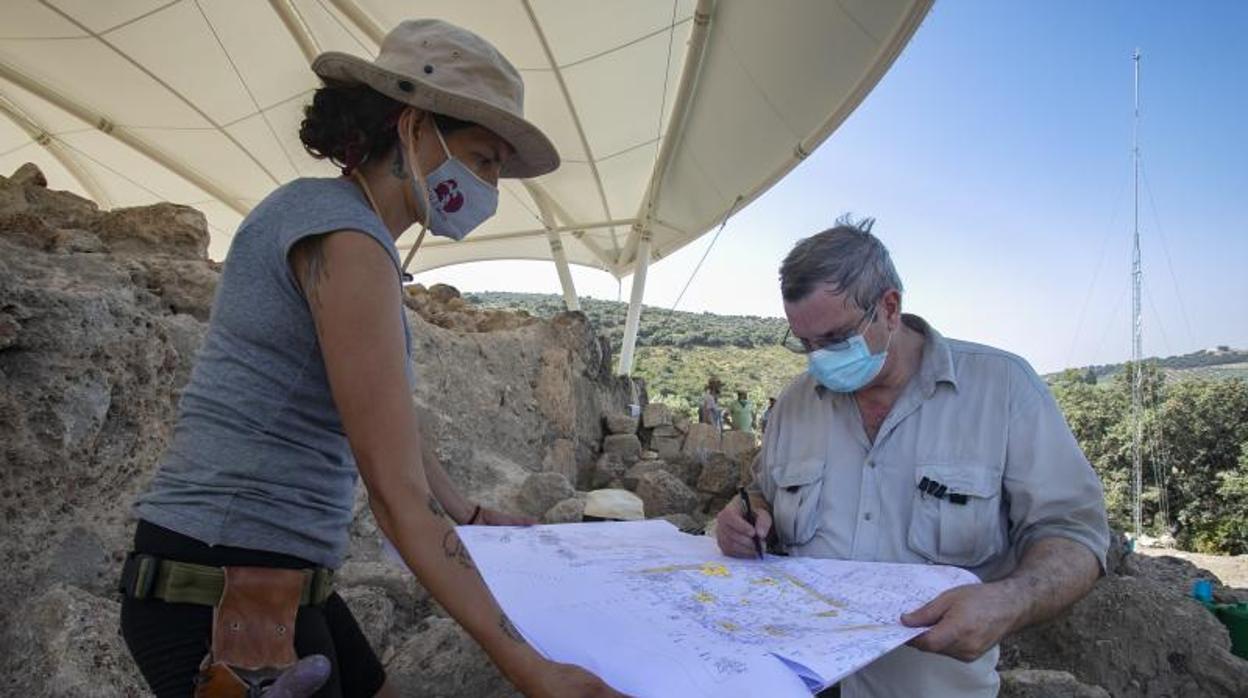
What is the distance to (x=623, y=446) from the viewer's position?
8.98 m

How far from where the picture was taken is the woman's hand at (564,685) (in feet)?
3.86

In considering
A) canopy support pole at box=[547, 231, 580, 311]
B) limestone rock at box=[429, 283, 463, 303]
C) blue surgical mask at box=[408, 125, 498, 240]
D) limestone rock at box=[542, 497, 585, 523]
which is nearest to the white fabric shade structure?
canopy support pole at box=[547, 231, 580, 311]

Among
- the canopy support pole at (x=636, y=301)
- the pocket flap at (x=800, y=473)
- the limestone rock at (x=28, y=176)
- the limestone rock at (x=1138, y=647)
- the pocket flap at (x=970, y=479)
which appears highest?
the canopy support pole at (x=636, y=301)

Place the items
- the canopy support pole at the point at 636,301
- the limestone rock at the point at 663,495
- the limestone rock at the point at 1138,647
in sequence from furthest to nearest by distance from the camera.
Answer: the canopy support pole at the point at 636,301, the limestone rock at the point at 663,495, the limestone rock at the point at 1138,647

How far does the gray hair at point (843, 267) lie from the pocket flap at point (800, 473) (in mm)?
526

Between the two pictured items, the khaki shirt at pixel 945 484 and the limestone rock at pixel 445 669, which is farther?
the limestone rock at pixel 445 669

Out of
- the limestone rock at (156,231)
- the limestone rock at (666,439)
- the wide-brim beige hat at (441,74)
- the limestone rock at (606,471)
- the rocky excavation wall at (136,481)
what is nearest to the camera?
the wide-brim beige hat at (441,74)

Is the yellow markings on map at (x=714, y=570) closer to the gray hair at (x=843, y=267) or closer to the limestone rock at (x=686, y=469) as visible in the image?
the gray hair at (x=843, y=267)

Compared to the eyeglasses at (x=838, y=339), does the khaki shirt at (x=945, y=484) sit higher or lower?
lower

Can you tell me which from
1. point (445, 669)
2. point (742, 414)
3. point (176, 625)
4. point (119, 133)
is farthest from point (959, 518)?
point (119, 133)

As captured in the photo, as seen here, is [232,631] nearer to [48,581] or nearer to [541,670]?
[541,670]

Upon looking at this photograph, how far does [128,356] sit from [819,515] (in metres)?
2.37

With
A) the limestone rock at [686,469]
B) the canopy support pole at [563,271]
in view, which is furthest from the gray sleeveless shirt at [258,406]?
the canopy support pole at [563,271]

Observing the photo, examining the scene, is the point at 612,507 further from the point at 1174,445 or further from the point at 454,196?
the point at 1174,445
